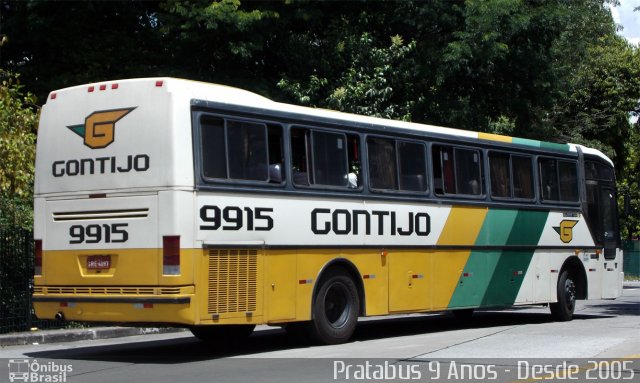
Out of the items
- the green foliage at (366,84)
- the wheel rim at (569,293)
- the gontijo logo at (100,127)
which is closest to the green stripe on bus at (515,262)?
the wheel rim at (569,293)

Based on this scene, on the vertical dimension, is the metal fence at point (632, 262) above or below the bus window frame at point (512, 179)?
below

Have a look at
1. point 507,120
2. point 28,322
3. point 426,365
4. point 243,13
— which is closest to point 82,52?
point 243,13

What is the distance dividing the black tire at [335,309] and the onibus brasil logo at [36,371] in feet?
11.5

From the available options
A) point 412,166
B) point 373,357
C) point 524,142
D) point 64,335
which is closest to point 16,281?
point 64,335

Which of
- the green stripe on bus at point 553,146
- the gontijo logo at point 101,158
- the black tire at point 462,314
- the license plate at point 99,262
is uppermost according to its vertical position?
the green stripe on bus at point 553,146

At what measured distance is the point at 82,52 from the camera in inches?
949

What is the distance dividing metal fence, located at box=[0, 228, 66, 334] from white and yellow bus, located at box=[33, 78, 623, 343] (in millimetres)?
3339

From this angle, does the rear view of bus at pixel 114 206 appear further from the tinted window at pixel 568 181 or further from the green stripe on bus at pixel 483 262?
the tinted window at pixel 568 181

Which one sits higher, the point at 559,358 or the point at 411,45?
the point at 411,45

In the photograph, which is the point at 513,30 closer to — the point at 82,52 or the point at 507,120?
the point at 507,120

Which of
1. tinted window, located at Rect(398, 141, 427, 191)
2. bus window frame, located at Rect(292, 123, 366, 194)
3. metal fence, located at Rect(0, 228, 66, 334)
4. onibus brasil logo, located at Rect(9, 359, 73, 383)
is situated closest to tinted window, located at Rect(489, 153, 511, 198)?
tinted window, located at Rect(398, 141, 427, 191)

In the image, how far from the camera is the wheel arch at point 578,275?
19.6 metres

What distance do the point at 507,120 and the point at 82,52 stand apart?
37.8 feet

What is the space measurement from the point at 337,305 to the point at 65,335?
4493mm
